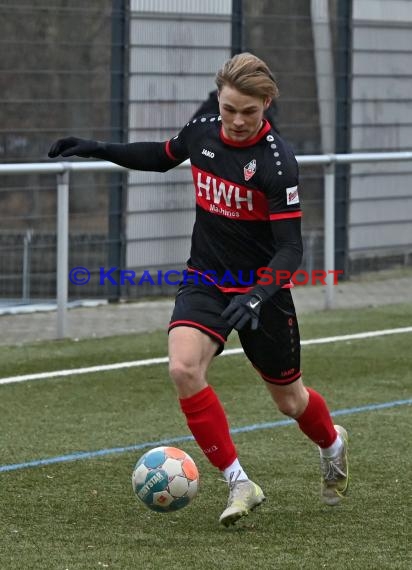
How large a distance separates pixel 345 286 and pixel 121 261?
2.47m

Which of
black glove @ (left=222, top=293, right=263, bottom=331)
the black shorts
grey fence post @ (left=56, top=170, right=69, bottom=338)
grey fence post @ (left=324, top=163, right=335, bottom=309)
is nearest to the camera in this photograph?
black glove @ (left=222, top=293, right=263, bottom=331)

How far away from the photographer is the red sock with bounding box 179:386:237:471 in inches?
219

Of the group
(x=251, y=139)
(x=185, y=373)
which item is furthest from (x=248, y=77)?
(x=185, y=373)

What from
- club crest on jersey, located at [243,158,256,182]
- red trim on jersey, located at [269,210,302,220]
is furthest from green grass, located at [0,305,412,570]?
club crest on jersey, located at [243,158,256,182]

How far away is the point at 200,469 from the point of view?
21.9 ft

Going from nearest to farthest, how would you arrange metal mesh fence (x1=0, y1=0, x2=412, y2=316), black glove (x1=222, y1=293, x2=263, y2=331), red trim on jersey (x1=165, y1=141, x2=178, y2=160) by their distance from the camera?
black glove (x1=222, y1=293, x2=263, y2=331) → red trim on jersey (x1=165, y1=141, x2=178, y2=160) → metal mesh fence (x1=0, y1=0, x2=412, y2=316)

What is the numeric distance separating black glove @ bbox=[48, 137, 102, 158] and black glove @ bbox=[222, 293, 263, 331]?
1227mm

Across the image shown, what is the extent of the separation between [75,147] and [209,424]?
1.45 m

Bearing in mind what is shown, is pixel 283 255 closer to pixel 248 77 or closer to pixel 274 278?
pixel 274 278

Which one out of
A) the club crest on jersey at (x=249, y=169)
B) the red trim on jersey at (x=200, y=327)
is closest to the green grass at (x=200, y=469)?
the red trim on jersey at (x=200, y=327)

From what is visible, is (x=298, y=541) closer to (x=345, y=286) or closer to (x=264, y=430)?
(x=264, y=430)

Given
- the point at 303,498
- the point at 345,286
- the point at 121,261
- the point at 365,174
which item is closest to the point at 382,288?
the point at 345,286

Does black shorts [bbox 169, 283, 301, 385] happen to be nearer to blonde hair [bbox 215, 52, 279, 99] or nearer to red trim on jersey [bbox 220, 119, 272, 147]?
red trim on jersey [bbox 220, 119, 272, 147]

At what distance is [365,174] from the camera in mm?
15438
